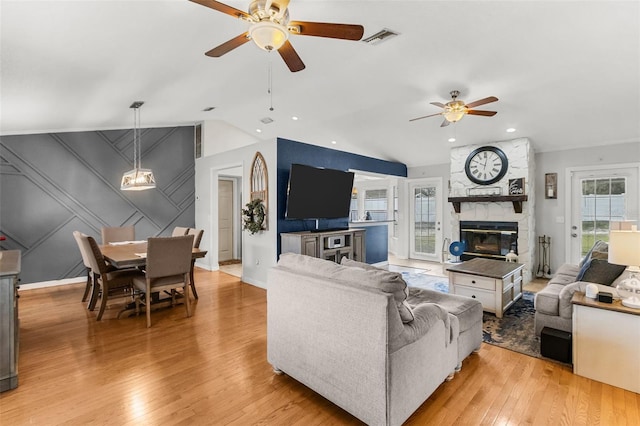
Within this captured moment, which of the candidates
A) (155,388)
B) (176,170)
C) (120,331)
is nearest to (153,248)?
(120,331)

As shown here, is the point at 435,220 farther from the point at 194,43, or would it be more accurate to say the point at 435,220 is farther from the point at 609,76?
the point at 194,43

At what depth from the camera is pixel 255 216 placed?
502cm

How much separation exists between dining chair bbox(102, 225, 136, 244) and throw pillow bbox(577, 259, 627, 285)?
20.6 ft

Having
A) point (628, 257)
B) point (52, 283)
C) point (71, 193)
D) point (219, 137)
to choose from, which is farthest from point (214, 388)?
point (219, 137)

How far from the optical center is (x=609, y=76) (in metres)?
3.66

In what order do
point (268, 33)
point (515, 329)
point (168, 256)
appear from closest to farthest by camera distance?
point (268, 33) < point (515, 329) < point (168, 256)

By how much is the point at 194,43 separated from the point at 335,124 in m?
3.62

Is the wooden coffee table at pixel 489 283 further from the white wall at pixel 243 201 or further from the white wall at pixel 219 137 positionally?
the white wall at pixel 219 137

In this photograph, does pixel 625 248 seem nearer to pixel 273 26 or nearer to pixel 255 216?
pixel 273 26

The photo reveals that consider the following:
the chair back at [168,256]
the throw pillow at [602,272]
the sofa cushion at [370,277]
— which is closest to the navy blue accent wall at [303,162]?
the chair back at [168,256]

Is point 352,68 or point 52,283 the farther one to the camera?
point 52,283

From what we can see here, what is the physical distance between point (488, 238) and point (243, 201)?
4.85 m

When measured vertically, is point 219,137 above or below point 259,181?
above

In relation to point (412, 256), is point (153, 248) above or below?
above
